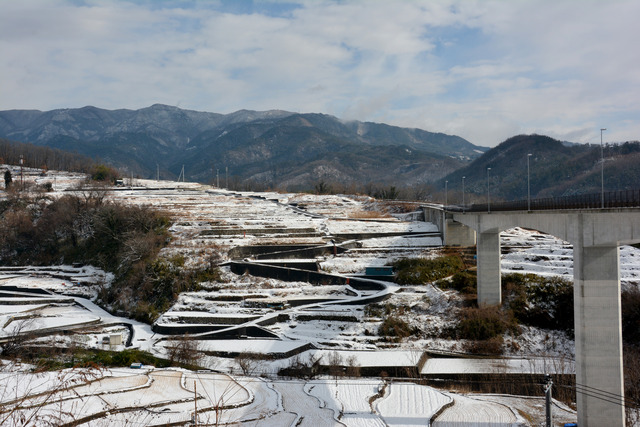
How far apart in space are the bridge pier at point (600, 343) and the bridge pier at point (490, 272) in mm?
15227

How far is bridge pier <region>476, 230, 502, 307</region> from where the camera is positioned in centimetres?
3494

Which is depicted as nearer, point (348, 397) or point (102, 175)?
point (348, 397)

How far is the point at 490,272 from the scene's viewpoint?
3491cm

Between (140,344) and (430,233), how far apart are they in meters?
33.7

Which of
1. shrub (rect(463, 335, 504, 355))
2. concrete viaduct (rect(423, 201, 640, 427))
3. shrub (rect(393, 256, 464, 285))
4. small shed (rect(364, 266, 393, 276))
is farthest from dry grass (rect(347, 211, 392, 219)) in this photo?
concrete viaduct (rect(423, 201, 640, 427))

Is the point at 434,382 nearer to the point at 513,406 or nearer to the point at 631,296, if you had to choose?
the point at 513,406

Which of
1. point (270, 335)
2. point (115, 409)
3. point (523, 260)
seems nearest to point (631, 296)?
point (523, 260)

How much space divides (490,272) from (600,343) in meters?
15.7

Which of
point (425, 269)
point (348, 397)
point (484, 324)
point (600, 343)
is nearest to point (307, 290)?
point (425, 269)

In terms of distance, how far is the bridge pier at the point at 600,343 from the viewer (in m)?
18.9

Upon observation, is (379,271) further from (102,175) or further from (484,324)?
(102,175)

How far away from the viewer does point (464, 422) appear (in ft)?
63.6

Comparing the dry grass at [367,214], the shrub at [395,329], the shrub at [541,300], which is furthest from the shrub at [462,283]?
the dry grass at [367,214]

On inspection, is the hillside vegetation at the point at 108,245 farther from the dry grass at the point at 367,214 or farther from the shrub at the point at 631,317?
the shrub at the point at 631,317
